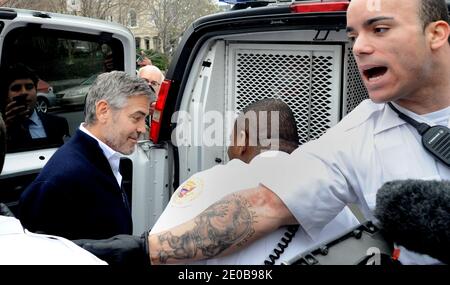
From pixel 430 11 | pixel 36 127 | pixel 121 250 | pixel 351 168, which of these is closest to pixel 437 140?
pixel 351 168

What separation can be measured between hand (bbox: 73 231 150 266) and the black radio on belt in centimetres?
94

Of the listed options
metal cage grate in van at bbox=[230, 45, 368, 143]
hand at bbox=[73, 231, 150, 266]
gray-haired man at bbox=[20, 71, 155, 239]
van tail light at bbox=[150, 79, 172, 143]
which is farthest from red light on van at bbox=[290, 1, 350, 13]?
hand at bbox=[73, 231, 150, 266]

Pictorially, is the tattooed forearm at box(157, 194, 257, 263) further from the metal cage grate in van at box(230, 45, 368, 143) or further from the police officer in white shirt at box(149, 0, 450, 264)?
the metal cage grate in van at box(230, 45, 368, 143)

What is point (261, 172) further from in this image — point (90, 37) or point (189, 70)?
point (90, 37)

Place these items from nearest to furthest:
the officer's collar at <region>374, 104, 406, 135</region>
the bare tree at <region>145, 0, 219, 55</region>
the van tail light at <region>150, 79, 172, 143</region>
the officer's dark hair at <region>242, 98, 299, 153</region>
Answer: the officer's collar at <region>374, 104, 406, 135</region> → the officer's dark hair at <region>242, 98, 299, 153</region> → the van tail light at <region>150, 79, 172, 143</region> → the bare tree at <region>145, 0, 219, 55</region>

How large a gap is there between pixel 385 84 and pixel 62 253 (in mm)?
1025

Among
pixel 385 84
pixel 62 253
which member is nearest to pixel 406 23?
pixel 385 84

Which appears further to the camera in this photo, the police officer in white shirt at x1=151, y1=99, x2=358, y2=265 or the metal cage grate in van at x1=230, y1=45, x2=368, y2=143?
the metal cage grate in van at x1=230, y1=45, x2=368, y2=143

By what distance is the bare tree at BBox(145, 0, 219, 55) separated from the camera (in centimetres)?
2788

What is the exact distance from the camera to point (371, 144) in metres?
1.55

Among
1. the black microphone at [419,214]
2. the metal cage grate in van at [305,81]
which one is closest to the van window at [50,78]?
the metal cage grate in van at [305,81]

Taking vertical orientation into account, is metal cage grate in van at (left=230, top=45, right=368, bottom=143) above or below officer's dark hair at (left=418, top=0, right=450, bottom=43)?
below

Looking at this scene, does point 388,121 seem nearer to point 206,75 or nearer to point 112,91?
point 112,91
